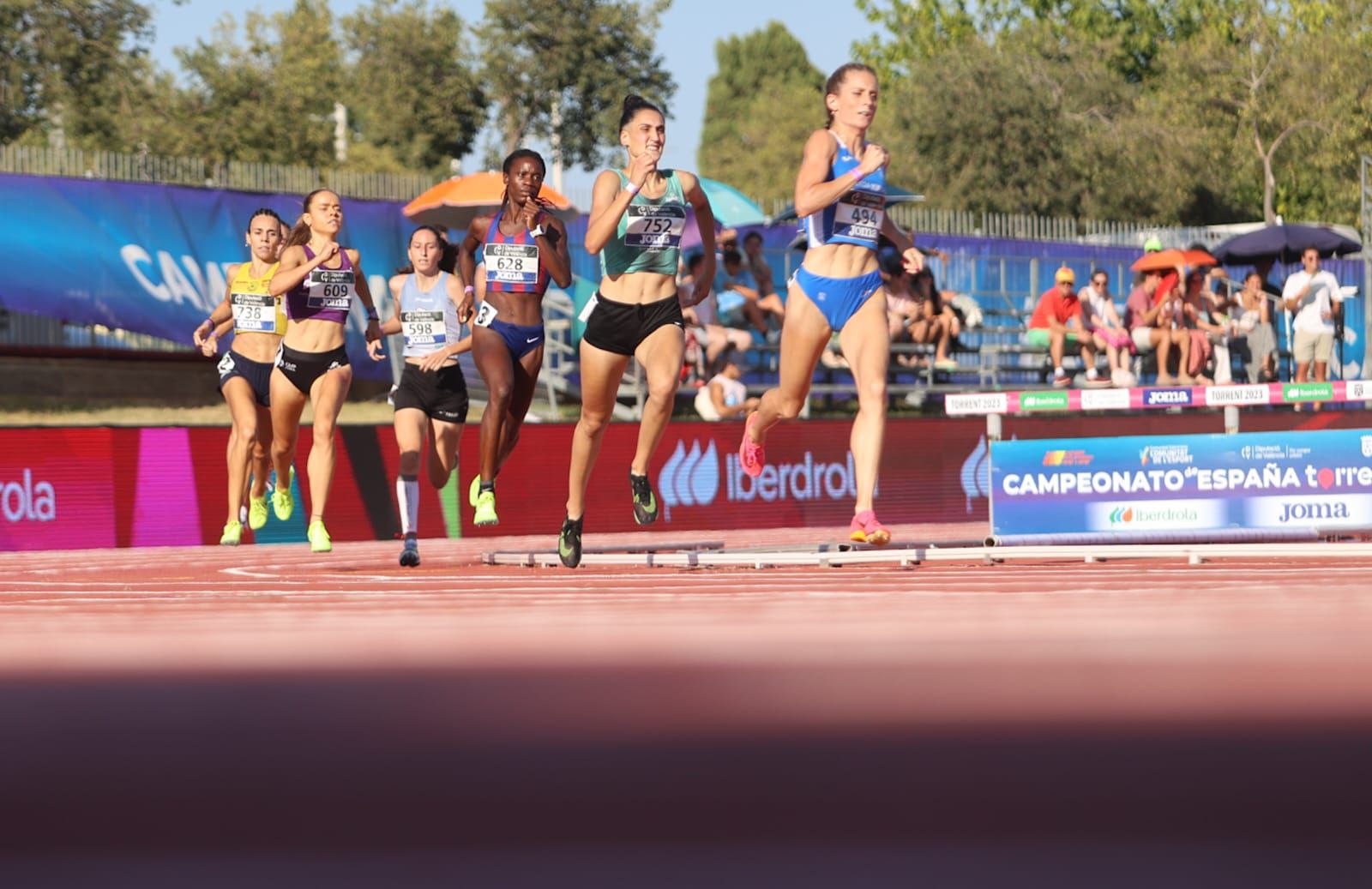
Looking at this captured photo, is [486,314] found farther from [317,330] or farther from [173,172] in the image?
[173,172]

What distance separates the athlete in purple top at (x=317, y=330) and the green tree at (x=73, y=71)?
3377 centimetres

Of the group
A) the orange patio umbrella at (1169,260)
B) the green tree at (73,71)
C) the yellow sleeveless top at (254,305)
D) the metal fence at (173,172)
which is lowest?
the yellow sleeveless top at (254,305)

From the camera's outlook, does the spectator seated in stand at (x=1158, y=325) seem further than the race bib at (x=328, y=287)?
Yes

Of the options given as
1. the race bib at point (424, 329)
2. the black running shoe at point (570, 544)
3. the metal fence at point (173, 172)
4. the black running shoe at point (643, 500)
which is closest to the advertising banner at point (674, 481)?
the black running shoe at point (643, 500)

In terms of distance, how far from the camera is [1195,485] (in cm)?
1291

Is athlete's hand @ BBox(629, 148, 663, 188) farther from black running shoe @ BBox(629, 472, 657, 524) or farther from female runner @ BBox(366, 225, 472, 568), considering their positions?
female runner @ BBox(366, 225, 472, 568)

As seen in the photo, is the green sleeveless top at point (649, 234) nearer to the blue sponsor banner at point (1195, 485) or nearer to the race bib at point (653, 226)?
the race bib at point (653, 226)

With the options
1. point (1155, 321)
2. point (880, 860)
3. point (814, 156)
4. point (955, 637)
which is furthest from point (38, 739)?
point (1155, 321)

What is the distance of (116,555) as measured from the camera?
16125 millimetres

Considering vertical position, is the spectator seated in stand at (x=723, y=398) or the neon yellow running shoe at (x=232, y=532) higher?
the spectator seated in stand at (x=723, y=398)

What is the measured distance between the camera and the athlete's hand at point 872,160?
33.3 feet

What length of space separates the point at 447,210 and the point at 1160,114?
178 ft

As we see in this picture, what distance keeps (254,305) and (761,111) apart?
4600 inches

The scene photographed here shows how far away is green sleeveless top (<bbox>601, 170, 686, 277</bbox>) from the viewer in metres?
10.7
